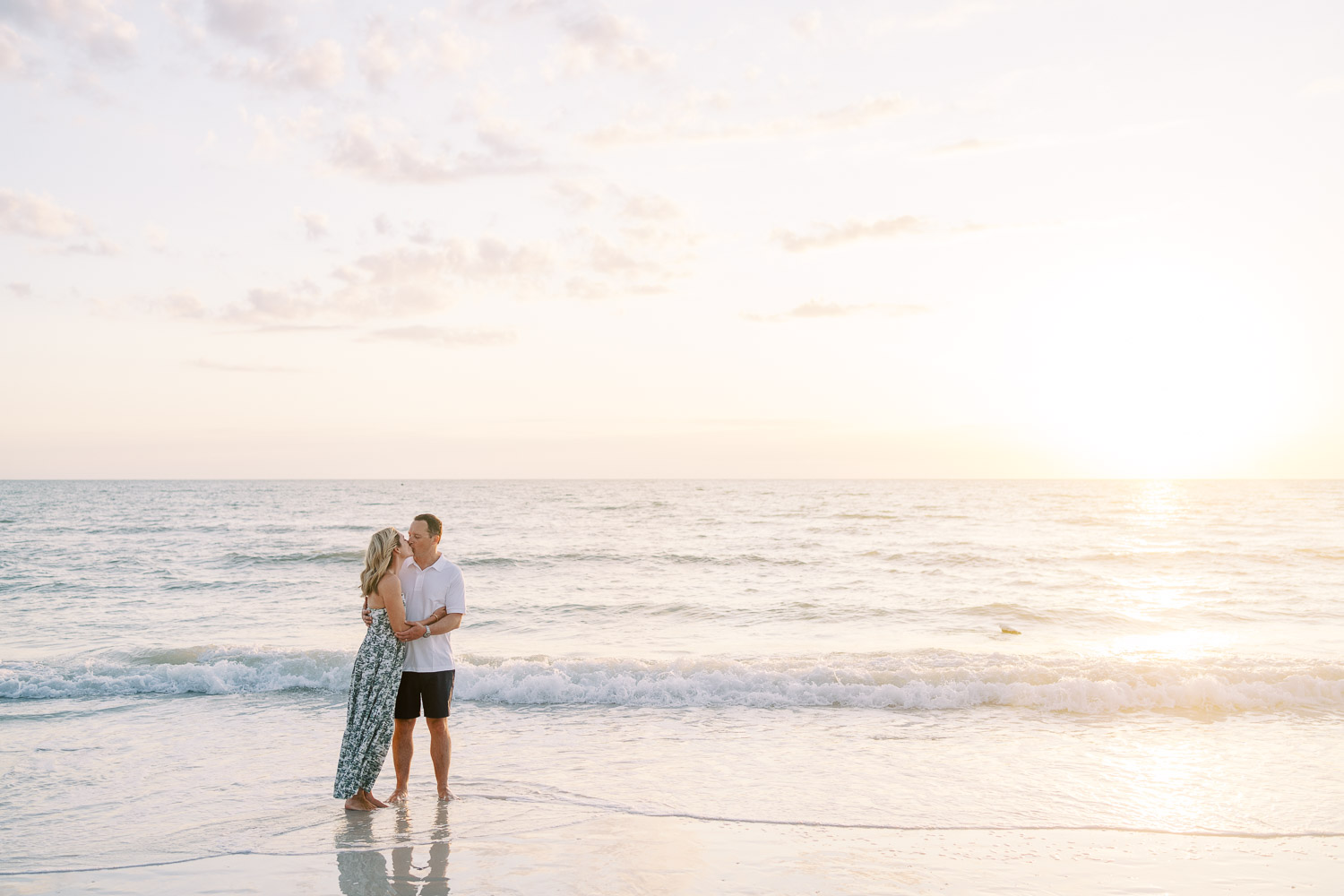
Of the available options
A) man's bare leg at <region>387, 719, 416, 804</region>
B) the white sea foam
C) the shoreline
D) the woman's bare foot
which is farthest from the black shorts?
the white sea foam

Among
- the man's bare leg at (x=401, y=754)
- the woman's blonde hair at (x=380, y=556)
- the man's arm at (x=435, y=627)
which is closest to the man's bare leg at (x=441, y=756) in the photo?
the man's bare leg at (x=401, y=754)

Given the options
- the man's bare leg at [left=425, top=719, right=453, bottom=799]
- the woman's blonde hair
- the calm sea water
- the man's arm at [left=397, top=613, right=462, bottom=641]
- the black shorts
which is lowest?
the calm sea water

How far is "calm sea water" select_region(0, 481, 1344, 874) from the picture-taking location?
6.25 meters

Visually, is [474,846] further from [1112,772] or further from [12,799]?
[1112,772]

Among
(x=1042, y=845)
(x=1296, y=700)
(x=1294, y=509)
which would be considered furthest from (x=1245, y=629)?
(x=1294, y=509)

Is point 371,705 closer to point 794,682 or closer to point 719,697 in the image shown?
point 719,697

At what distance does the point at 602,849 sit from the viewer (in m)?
5.35

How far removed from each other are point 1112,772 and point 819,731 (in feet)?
8.75

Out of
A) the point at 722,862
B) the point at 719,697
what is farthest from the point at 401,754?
the point at 719,697

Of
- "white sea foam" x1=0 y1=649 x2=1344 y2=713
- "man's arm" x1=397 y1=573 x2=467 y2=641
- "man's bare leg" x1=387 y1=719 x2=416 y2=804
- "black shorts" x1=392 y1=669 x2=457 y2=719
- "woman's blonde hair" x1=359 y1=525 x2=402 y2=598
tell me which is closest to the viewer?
"woman's blonde hair" x1=359 y1=525 x2=402 y2=598

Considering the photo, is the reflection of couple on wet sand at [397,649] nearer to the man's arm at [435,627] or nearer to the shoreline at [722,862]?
the man's arm at [435,627]

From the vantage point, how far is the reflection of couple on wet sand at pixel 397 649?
5809 mm

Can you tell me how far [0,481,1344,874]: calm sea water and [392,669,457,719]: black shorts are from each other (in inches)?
31.1

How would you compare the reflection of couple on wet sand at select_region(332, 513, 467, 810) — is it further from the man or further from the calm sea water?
the calm sea water
